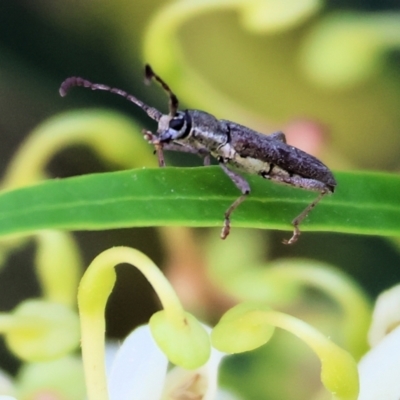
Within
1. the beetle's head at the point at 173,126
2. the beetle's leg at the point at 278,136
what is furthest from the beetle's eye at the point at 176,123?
the beetle's leg at the point at 278,136

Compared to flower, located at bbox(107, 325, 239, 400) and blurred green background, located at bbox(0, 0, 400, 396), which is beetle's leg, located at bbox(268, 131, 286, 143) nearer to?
blurred green background, located at bbox(0, 0, 400, 396)

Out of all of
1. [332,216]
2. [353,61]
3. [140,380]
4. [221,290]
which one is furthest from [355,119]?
[140,380]

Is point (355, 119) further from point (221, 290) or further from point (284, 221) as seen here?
point (221, 290)

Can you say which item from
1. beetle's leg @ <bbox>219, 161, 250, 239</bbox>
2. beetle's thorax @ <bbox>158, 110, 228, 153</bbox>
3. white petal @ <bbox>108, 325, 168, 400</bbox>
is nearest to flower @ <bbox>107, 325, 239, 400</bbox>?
white petal @ <bbox>108, 325, 168, 400</bbox>

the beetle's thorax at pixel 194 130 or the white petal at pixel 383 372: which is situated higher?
the beetle's thorax at pixel 194 130

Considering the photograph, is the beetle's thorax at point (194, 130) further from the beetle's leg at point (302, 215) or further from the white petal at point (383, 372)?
the white petal at point (383, 372)
